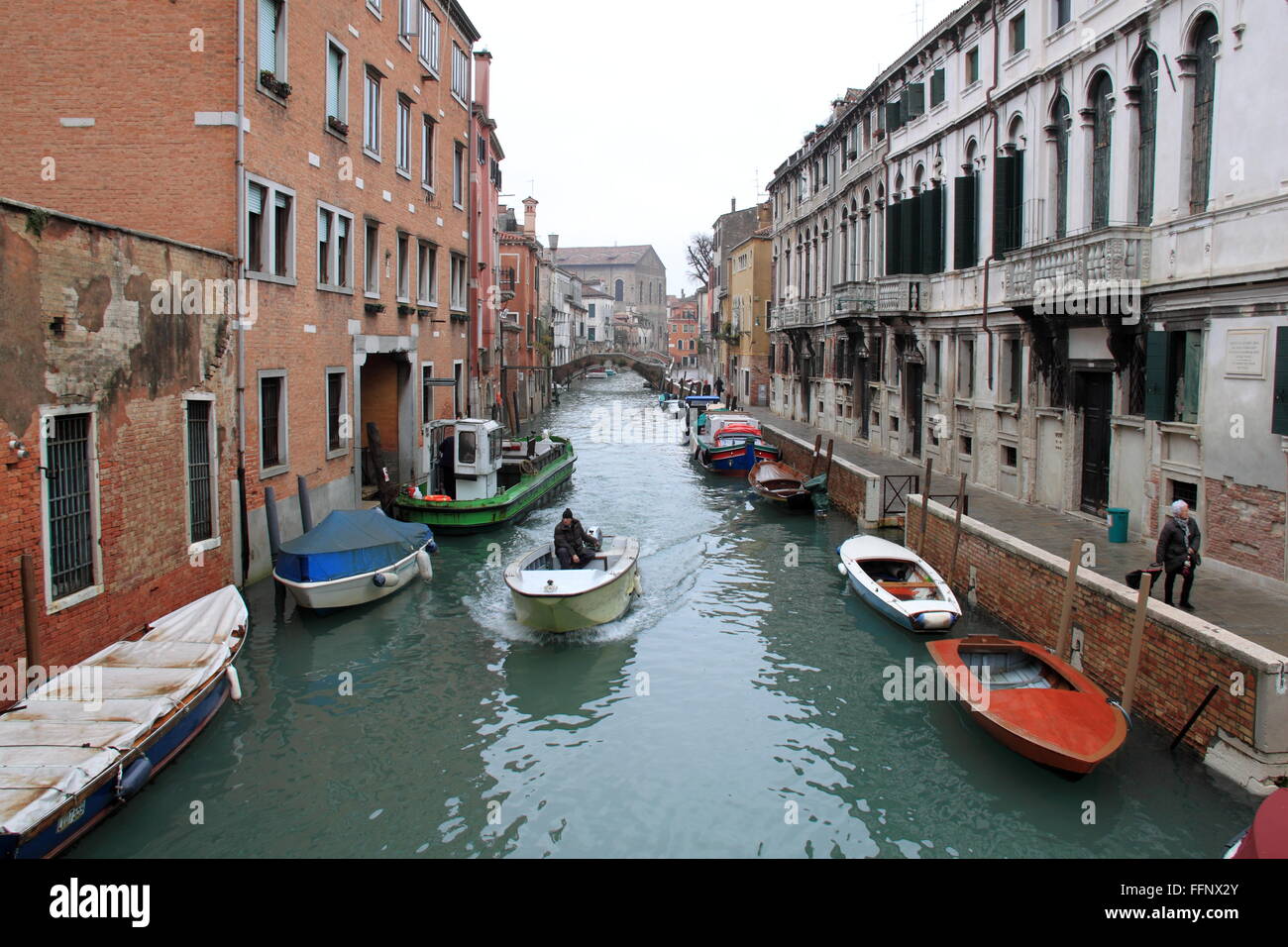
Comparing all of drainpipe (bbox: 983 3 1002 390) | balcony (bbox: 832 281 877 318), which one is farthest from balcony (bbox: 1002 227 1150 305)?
balcony (bbox: 832 281 877 318)

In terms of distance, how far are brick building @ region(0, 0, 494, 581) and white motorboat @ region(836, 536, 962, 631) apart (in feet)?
26.4

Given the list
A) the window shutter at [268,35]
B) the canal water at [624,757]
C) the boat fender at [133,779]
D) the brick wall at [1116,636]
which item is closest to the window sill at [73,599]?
the canal water at [624,757]

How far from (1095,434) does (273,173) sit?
12245mm

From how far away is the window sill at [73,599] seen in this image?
8.59 m

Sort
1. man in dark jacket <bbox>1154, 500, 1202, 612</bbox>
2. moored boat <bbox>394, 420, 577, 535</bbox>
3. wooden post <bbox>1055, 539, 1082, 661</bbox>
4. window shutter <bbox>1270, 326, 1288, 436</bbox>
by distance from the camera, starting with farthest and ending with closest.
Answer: moored boat <bbox>394, 420, 577, 535</bbox> → window shutter <bbox>1270, 326, 1288, 436</bbox> → wooden post <bbox>1055, 539, 1082, 661</bbox> → man in dark jacket <bbox>1154, 500, 1202, 612</bbox>

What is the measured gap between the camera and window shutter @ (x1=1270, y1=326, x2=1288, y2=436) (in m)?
9.92

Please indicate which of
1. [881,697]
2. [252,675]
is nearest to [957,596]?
[881,697]

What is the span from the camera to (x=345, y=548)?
1259 centimetres

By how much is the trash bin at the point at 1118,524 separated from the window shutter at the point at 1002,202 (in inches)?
229

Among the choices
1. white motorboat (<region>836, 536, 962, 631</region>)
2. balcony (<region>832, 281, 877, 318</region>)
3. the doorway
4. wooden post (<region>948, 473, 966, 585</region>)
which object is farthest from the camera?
balcony (<region>832, 281, 877, 318</region>)

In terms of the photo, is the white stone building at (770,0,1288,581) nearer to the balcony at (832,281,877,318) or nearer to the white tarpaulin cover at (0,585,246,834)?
the balcony at (832,281,877,318)

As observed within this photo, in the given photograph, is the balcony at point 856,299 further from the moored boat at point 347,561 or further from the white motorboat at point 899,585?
the moored boat at point 347,561
